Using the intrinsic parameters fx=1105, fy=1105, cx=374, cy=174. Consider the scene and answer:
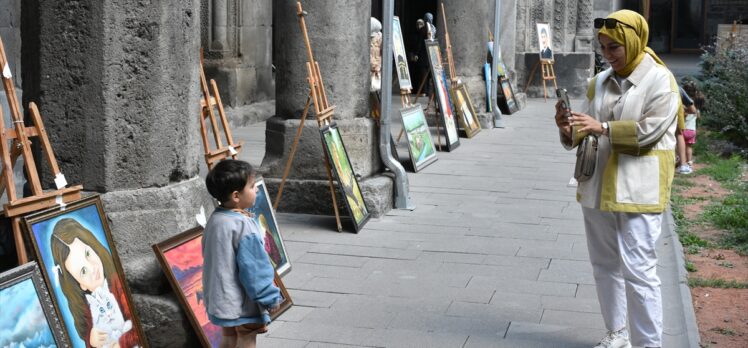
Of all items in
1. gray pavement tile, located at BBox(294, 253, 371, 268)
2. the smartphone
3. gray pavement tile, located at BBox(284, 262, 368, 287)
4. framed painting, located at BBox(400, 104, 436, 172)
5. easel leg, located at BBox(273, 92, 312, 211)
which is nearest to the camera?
the smartphone

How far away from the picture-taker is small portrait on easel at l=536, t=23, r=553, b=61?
20578mm

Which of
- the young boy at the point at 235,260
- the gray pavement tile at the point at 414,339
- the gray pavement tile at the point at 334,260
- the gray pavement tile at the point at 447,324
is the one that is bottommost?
the gray pavement tile at the point at 334,260

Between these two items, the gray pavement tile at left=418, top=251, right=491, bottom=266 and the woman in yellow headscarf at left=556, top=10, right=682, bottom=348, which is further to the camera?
the gray pavement tile at left=418, top=251, right=491, bottom=266

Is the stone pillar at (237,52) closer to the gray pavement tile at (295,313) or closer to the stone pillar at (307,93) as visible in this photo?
the stone pillar at (307,93)

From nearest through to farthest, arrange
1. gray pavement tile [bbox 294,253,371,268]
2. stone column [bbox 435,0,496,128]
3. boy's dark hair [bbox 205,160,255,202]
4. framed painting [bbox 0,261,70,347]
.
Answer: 1. framed painting [bbox 0,261,70,347]
2. boy's dark hair [bbox 205,160,255,202]
3. gray pavement tile [bbox 294,253,371,268]
4. stone column [bbox 435,0,496,128]

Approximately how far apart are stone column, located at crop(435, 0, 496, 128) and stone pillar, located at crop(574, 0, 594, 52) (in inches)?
332

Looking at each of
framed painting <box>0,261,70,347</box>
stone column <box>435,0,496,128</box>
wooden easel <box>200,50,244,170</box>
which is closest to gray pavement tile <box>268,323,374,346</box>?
wooden easel <box>200,50,244,170</box>

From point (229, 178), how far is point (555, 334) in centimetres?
223

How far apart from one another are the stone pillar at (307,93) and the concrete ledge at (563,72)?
12.7 m

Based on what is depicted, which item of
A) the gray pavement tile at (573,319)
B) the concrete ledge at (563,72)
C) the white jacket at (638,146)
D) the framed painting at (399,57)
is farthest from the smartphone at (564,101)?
the concrete ledge at (563,72)

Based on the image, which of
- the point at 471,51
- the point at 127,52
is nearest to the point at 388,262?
the point at 127,52

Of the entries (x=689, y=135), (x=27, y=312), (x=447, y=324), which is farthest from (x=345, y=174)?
(x=689, y=135)

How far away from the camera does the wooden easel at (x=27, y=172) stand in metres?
4.12

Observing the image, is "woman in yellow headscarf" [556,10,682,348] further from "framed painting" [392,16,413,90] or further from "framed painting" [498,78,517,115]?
"framed painting" [498,78,517,115]
